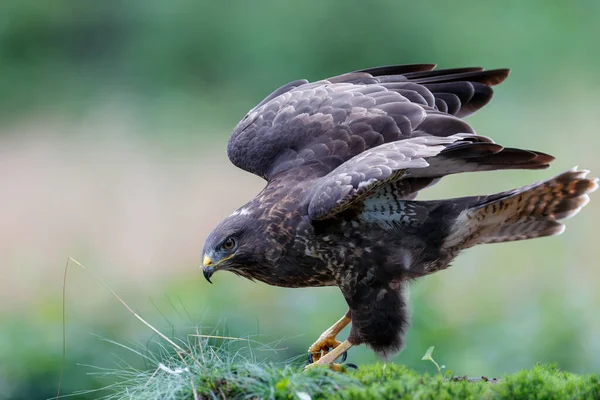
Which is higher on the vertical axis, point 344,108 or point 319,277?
point 344,108

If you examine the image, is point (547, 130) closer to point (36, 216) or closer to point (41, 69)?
point (36, 216)

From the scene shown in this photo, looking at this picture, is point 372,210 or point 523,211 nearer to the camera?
point 372,210

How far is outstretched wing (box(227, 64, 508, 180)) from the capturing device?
552 cm

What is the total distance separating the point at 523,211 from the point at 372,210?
89 cm

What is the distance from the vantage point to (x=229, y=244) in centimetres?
528

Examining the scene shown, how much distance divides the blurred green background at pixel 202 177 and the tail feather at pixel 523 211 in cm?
117

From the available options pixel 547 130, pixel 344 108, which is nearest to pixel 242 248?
pixel 344 108

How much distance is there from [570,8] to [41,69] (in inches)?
289

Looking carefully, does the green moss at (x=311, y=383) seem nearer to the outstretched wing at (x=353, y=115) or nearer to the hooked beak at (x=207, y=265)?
the hooked beak at (x=207, y=265)

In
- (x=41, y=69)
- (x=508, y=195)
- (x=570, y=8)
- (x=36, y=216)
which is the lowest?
(x=36, y=216)

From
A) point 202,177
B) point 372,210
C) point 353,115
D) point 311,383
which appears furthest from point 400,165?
point 202,177

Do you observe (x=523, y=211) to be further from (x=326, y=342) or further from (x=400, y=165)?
(x=326, y=342)

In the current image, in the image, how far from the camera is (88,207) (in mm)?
10938

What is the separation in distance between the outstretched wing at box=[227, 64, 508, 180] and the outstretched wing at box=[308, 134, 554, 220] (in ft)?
0.98
